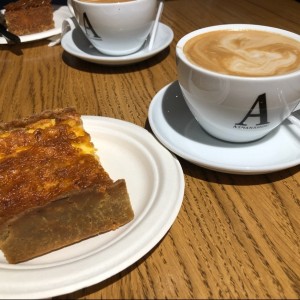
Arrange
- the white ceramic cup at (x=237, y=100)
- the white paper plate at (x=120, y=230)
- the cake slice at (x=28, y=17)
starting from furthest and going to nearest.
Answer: the cake slice at (x=28, y=17)
the white ceramic cup at (x=237, y=100)
the white paper plate at (x=120, y=230)

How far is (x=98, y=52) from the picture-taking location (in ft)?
4.79

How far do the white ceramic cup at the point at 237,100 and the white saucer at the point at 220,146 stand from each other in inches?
1.3

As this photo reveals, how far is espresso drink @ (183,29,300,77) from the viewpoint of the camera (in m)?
0.84

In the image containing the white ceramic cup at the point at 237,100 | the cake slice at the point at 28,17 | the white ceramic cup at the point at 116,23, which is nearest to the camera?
the white ceramic cup at the point at 237,100

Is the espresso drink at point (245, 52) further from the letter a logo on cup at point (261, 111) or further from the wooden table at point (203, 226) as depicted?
the wooden table at point (203, 226)

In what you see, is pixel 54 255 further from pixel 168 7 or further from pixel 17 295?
pixel 168 7

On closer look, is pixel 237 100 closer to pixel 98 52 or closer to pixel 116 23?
pixel 116 23

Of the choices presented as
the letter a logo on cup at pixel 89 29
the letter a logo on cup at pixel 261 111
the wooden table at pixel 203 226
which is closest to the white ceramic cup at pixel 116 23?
the letter a logo on cup at pixel 89 29

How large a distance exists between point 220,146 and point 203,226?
247 millimetres

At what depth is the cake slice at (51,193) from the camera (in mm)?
650

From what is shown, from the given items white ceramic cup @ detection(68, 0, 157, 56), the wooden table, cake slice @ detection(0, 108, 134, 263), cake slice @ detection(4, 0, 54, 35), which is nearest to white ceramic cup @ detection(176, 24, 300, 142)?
the wooden table

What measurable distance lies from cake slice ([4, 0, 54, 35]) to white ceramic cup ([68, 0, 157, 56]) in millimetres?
400

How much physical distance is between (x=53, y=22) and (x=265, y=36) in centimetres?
114

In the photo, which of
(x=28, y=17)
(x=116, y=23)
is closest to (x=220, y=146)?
(x=116, y=23)
